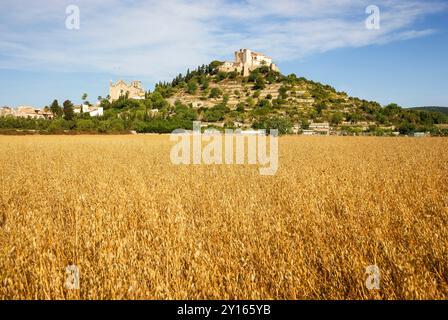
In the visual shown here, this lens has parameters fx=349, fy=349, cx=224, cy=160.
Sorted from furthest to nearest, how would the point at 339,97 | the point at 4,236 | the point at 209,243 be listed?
the point at 339,97 → the point at 4,236 → the point at 209,243

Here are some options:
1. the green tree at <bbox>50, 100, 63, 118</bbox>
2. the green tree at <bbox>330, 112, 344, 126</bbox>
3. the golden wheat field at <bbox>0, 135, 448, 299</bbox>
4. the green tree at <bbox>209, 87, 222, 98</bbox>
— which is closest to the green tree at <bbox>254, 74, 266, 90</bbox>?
the green tree at <bbox>209, 87, 222, 98</bbox>

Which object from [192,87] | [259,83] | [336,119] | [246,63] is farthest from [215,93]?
[336,119]

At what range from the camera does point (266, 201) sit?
23.2 feet

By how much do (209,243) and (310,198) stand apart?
11.0 feet

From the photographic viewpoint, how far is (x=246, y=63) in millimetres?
190750

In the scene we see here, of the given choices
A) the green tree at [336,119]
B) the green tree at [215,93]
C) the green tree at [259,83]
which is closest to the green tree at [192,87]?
the green tree at [215,93]

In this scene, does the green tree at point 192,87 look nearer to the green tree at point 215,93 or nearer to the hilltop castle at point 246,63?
the green tree at point 215,93

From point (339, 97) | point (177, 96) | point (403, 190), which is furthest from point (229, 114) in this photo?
point (403, 190)

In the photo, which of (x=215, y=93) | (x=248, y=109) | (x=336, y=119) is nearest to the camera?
(x=336, y=119)

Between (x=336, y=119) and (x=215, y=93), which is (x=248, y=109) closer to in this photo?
(x=215, y=93)

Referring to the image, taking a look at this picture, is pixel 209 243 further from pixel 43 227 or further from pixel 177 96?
pixel 177 96
